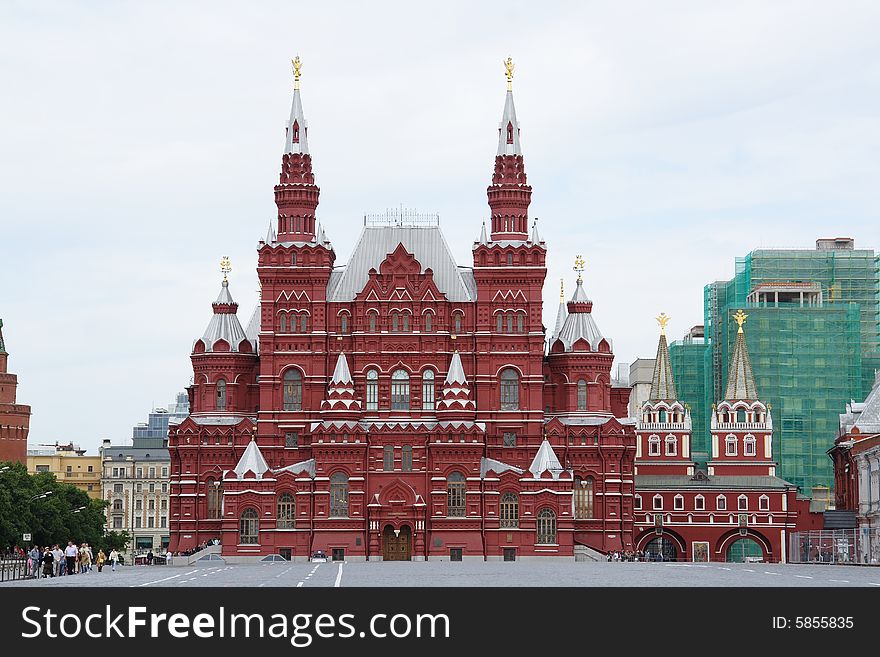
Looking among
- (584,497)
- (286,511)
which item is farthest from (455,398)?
(286,511)

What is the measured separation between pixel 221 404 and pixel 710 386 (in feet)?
226

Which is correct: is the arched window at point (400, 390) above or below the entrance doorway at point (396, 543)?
above

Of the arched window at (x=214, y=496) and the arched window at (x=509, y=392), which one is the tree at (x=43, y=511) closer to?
the arched window at (x=214, y=496)

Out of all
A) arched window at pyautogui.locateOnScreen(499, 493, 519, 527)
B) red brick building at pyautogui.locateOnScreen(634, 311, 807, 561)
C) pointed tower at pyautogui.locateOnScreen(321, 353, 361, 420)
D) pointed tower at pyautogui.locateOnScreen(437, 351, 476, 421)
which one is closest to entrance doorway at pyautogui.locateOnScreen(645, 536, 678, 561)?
red brick building at pyautogui.locateOnScreen(634, 311, 807, 561)

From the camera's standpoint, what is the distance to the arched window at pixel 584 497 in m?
126

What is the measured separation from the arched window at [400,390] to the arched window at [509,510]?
33.4ft

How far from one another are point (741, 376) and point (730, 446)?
678 cm

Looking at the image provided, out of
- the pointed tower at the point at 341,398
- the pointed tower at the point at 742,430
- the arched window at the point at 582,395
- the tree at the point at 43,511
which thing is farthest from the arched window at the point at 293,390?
the pointed tower at the point at 742,430

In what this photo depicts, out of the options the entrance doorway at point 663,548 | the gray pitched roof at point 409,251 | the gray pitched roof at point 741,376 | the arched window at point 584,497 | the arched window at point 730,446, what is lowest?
the entrance doorway at point 663,548

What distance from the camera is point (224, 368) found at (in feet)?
421
